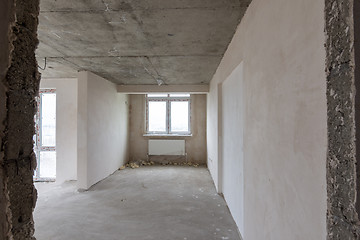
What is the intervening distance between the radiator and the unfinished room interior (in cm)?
102

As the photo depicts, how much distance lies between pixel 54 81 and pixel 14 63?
16.1 feet

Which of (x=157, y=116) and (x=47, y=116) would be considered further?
(x=157, y=116)

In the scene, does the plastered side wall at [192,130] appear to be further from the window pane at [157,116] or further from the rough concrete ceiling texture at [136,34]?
the rough concrete ceiling texture at [136,34]

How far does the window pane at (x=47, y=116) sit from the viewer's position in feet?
17.6

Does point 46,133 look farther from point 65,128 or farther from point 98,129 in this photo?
point 98,129

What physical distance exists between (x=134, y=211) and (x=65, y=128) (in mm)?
2988

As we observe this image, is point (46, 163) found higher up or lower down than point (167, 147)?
lower down

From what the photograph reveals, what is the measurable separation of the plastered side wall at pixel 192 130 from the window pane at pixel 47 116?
2637 mm

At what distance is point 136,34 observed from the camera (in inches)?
104

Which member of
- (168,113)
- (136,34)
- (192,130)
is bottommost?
(192,130)

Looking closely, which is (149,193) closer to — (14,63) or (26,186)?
(26,186)

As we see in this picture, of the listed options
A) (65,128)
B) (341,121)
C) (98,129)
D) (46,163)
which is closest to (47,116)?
(65,128)

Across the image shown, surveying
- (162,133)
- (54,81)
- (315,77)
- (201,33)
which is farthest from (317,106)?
(162,133)

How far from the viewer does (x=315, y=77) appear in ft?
3.10
